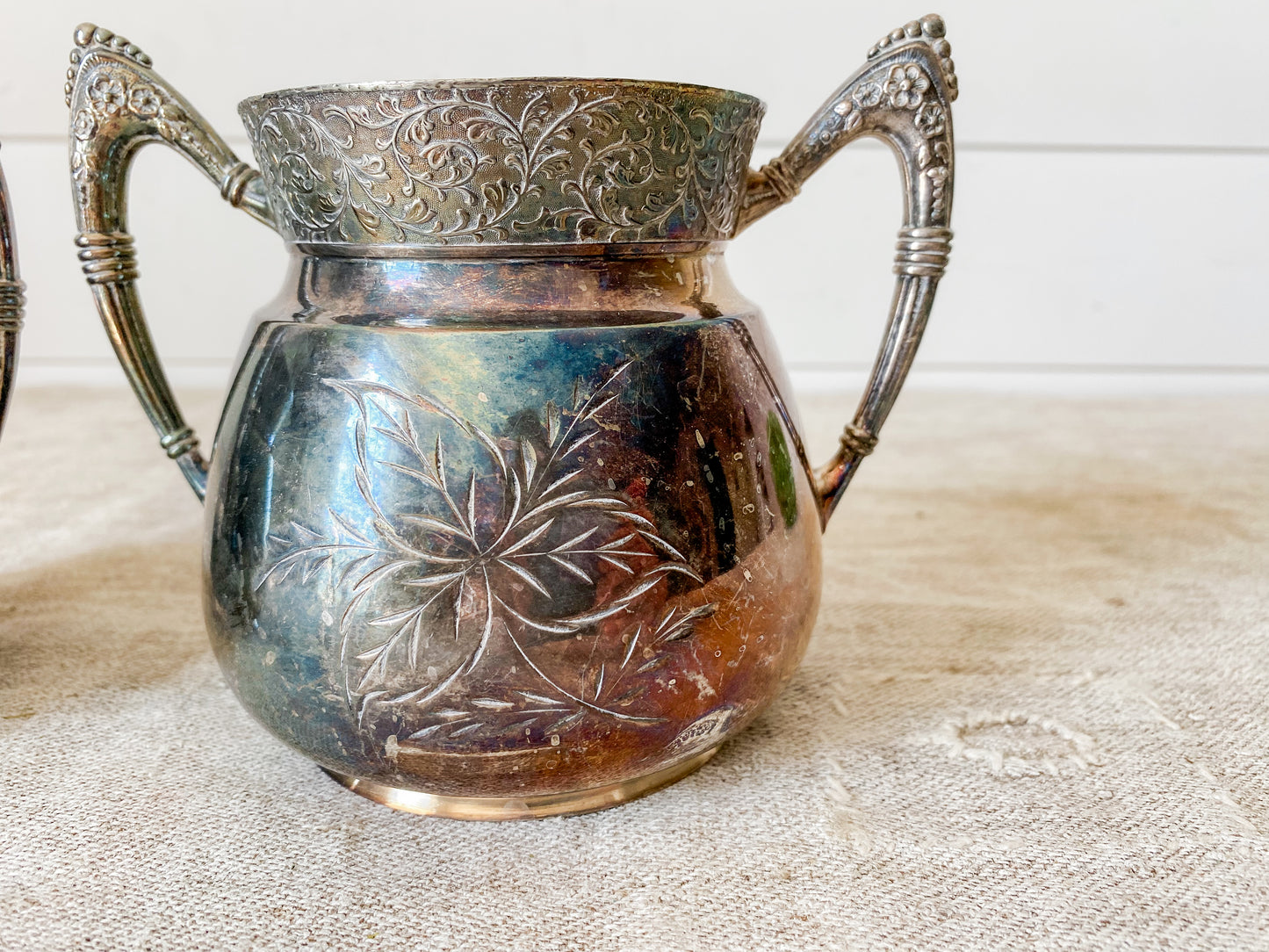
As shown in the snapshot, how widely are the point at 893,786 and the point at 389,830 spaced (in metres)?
0.35

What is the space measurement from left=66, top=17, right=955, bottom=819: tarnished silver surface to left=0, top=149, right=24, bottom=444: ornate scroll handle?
0.12 m

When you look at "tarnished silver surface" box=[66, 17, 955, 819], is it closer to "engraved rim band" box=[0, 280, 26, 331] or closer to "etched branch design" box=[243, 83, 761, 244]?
"etched branch design" box=[243, 83, 761, 244]

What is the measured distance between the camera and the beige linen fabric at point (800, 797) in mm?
614

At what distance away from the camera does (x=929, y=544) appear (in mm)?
A: 1262

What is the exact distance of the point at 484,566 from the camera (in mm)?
593

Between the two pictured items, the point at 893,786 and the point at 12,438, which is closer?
the point at 893,786

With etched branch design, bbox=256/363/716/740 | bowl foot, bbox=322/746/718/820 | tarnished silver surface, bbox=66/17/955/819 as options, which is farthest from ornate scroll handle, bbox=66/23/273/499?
bowl foot, bbox=322/746/718/820

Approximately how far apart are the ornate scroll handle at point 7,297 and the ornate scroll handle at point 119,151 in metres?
0.07

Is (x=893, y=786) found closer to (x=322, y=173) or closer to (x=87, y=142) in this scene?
(x=322, y=173)

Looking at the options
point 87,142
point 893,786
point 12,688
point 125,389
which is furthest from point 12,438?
point 893,786

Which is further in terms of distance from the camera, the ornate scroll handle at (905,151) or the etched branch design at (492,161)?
the ornate scroll handle at (905,151)

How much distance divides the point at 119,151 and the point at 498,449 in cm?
35

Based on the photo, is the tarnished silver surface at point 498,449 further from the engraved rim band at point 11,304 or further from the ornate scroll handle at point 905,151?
the engraved rim band at point 11,304

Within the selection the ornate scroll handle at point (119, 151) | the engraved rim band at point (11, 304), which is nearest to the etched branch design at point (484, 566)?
the ornate scroll handle at point (119, 151)
